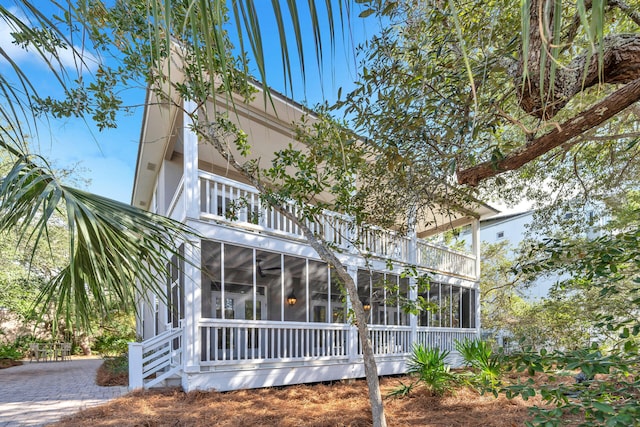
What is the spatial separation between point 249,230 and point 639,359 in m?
6.72

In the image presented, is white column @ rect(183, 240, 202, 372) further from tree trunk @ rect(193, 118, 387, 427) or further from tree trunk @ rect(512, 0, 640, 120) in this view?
tree trunk @ rect(512, 0, 640, 120)

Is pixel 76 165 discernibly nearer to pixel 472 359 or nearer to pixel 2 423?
pixel 2 423

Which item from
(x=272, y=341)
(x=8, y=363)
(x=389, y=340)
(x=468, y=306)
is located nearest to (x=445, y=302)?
(x=468, y=306)

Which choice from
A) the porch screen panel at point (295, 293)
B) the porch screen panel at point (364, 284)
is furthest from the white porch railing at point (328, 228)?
the porch screen panel at point (295, 293)

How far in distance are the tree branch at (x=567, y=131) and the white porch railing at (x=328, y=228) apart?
2570mm

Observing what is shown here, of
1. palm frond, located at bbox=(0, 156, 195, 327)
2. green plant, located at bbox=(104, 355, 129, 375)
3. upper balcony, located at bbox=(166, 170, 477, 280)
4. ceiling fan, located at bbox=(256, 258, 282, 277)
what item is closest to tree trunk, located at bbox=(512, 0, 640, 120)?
palm frond, located at bbox=(0, 156, 195, 327)

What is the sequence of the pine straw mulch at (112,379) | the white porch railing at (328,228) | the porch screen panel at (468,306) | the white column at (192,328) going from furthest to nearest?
1. the porch screen panel at (468,306)
2. the pine straw mulch at (112,379)
3. the white column at (192,328)
4. the white porch railing at (328,228)

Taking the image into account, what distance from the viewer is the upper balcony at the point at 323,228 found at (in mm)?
6605

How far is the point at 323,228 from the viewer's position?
20.1 ft

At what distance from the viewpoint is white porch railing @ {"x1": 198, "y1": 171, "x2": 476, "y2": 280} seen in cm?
657

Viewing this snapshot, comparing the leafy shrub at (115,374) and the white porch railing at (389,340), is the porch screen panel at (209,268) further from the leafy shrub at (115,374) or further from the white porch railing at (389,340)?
the white porch railing at (389,340)

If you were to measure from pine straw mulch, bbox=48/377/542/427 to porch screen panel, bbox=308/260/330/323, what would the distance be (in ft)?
9.27

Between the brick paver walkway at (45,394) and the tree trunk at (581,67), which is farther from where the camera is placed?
the brick paver walkway at (45,394)

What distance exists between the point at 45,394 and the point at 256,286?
15.4ft
